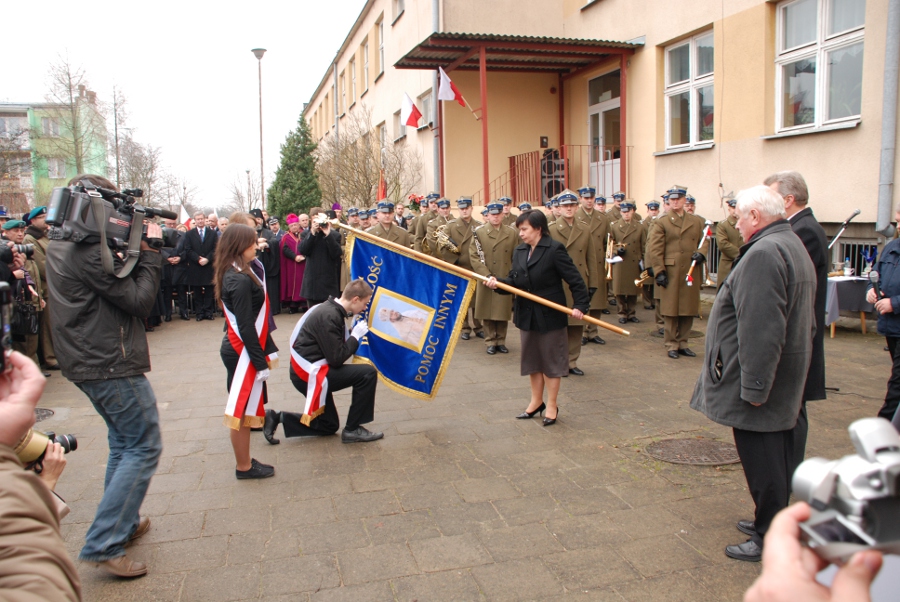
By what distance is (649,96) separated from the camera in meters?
14.4

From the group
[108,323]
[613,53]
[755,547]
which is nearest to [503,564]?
[755,547]

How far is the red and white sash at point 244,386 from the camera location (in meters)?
4.68

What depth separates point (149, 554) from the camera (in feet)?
12.5

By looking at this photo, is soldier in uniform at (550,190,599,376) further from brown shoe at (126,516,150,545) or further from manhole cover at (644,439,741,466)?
brown shoe at (126,516,150,545)

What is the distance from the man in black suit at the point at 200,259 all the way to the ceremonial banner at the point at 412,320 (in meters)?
8.68

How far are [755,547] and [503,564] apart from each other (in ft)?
4.49

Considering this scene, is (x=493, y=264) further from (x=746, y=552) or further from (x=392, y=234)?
(x=746, y=552)

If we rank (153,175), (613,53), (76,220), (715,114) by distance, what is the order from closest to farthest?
(76,220) → (715,114) → (613,53) → (153,175)

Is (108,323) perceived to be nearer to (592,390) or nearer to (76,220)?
(76,220)

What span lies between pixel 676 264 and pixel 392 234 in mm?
4488

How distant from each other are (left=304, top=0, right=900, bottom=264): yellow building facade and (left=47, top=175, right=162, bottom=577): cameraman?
9671 mm

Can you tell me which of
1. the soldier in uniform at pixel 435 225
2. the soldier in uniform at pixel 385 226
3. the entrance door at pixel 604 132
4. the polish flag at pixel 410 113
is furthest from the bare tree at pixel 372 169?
the soldier in uniform at pixel 385 226

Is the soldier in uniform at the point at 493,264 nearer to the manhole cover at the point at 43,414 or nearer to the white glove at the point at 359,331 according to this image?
the white glove at the point at 359,331

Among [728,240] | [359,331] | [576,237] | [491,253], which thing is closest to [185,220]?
[491,253]
